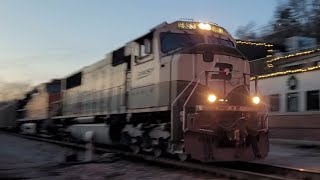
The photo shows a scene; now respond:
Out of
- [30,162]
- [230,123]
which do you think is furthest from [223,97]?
[30,162]

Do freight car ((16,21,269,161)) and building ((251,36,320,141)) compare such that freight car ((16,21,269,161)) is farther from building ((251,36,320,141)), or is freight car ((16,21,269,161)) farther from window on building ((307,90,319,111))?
window on building ((307,90,319,111))

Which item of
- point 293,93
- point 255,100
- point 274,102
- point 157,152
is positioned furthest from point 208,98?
point 274,102

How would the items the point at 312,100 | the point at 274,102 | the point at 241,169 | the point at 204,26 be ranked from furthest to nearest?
the point at 274,102, the point at 312,100, the point at 204,26, the point at 241,169

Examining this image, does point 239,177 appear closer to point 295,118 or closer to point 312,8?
point 295,118

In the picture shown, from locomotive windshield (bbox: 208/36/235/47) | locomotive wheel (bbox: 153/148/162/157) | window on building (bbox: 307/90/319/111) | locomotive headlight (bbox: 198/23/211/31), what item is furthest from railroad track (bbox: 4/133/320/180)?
window on building (bbox: 307/90/319/111)

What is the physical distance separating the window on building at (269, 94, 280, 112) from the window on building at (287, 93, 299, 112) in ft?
2.32

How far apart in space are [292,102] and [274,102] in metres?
1.37

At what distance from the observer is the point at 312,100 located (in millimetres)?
20281

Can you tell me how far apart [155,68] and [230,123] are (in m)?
2.88

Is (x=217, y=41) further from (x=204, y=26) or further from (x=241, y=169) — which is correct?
(x=241, y=169)

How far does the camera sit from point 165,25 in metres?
13.7

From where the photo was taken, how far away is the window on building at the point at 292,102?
2123cm

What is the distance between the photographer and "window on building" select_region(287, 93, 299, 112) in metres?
21.2

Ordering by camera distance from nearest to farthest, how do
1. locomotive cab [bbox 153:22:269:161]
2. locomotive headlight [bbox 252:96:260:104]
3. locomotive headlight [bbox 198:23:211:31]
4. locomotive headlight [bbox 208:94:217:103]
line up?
locomotive cab [bbox 153:22:269:161], locomotive headlight [bbox 208:94:217:103], locomotive headlight [bbox 252:96:260:104], locomotive headlight [bbox 198:23:211:31]
